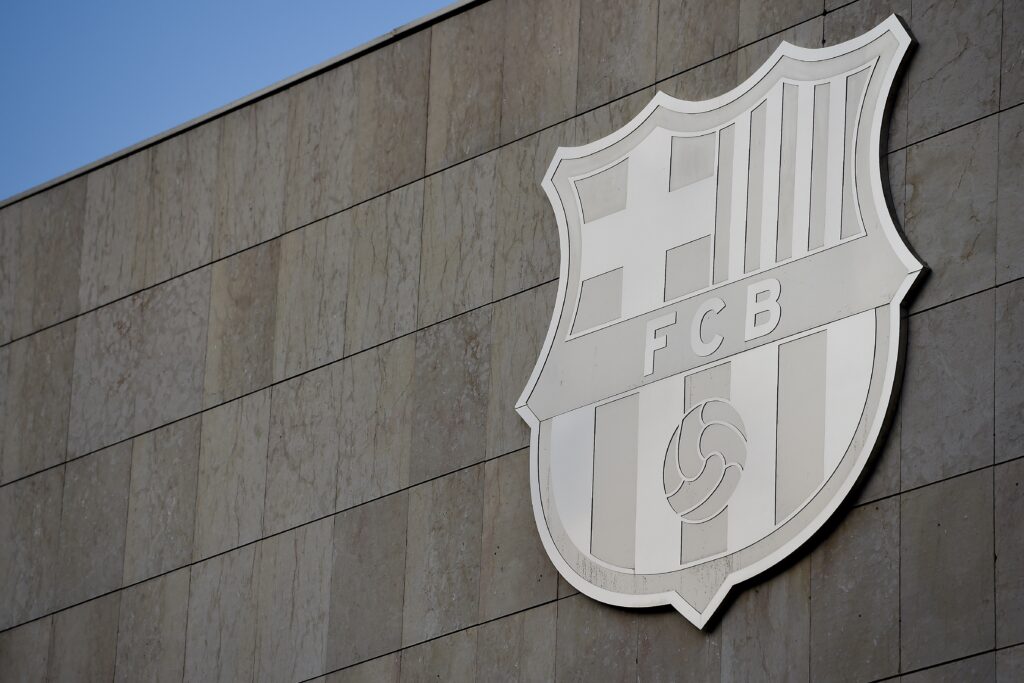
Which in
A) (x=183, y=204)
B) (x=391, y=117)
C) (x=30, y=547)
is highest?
(x=183, y=204)

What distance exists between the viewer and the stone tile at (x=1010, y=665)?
10.3 metres

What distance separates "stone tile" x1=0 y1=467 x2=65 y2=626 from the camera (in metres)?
15.1

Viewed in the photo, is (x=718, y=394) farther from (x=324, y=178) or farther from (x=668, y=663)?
(x=324, y=178)

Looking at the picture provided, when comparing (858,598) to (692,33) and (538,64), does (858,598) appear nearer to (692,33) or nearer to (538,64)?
(692,33)

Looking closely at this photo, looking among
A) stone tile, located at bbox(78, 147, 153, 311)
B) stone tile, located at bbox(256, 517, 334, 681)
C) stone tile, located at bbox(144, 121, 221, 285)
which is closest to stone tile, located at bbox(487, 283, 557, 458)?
stone tile, located at bbox(256, 517, 334, 681)

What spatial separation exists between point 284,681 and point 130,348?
3.09 meters

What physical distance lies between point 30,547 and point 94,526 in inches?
27.2

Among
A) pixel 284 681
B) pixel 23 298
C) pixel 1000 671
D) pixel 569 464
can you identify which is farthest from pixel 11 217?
pixel 1000 671

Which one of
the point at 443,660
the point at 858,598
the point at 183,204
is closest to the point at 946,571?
the point at 858,598

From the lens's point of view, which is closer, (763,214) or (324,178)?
(763,214)

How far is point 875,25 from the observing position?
466 inches

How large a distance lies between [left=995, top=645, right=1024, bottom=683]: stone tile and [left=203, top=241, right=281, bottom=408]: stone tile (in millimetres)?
5747

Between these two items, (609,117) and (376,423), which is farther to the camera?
(376,423)

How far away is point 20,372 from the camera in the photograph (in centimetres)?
1592
